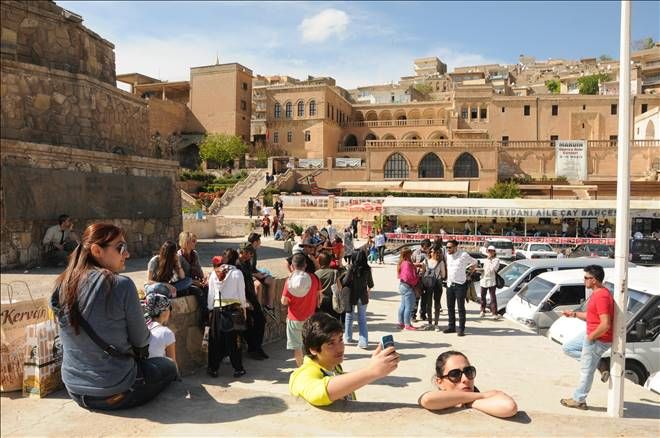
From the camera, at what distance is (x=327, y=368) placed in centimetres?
Answer: 353

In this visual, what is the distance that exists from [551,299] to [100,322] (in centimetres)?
882

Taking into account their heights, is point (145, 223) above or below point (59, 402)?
above

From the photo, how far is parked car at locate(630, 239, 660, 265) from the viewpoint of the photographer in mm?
22719

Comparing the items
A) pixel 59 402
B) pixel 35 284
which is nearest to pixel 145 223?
pixel 35 284

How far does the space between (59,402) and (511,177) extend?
47815 millimetres

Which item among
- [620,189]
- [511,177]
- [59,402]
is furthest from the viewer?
[511,177]

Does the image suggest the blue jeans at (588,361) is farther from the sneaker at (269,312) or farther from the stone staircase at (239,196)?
the stone staircase at (239,196)

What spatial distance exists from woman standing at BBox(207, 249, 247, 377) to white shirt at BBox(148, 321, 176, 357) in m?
1.28

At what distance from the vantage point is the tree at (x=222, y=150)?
5369cm

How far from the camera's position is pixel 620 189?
4.86 m

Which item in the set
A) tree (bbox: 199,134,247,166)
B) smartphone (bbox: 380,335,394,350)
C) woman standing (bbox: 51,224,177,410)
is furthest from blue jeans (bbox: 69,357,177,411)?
tree (bbox: 199,134,247,166)

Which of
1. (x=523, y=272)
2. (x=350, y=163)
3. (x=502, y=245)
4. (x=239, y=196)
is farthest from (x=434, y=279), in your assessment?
(x=350, y=163)

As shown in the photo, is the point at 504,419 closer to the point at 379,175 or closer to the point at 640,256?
the point at 640,256

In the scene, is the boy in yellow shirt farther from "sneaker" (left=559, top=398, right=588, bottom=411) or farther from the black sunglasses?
"sneaker" (left=559, top=398, right=588, bottom=411)
